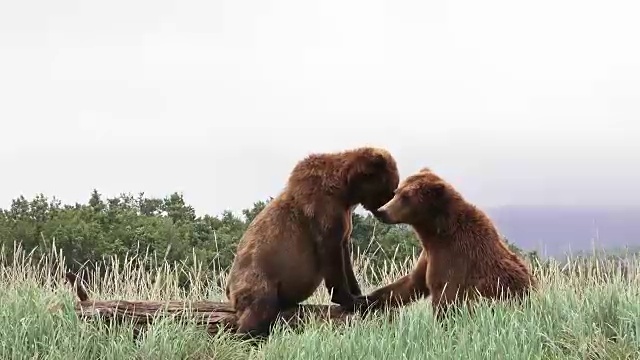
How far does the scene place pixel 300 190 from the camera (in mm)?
6750

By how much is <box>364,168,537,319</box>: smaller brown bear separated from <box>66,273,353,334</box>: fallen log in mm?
754

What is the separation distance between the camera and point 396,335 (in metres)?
Answer: 5.95

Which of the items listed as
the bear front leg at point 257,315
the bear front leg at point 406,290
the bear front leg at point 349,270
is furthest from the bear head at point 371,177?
the bear front leg at point 257,315

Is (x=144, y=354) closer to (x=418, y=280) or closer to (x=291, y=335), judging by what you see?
(x=291, y=335)

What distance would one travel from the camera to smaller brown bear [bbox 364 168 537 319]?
6.48 metres

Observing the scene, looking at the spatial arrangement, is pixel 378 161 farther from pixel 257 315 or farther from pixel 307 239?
pixel 257 315

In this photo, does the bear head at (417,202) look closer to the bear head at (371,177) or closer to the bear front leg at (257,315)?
the bear head at (371,177)

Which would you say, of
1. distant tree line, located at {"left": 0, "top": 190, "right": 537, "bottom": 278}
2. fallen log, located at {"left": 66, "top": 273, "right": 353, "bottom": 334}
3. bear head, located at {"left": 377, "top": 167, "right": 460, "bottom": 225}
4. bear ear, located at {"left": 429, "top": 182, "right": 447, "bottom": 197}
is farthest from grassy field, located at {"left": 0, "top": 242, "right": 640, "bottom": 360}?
distant tree line, located at {"left": 0, "top": 190, "right": 537, "bottom": 278}

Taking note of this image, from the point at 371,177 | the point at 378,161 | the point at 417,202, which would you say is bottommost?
the point at 417,202

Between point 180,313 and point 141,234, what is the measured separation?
8683mm

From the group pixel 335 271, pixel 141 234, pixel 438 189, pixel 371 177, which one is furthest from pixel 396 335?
pixel 141 234

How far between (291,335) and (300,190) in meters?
1.10

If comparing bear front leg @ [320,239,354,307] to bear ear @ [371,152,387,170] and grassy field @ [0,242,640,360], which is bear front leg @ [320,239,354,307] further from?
bear ear @ [371,152,387,170]

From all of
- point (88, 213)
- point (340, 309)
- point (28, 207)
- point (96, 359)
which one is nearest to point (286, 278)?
point (340, 309)
